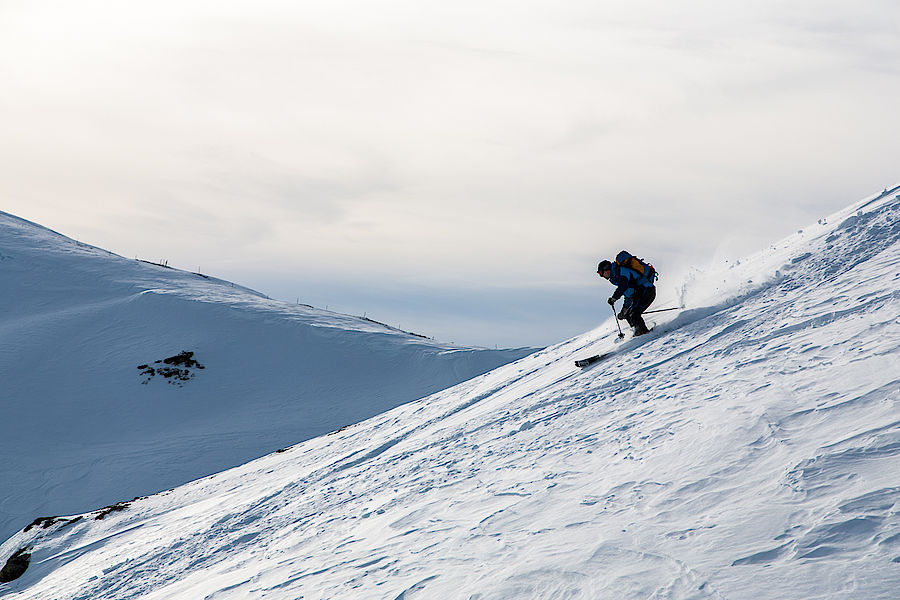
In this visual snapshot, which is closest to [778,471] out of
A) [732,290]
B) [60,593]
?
[732,290]

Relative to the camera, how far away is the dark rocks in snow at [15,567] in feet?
41.8

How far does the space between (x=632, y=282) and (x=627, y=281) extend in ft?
0.30

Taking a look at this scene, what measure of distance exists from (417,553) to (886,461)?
13.6 feet

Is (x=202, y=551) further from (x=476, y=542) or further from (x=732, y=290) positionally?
(x=732, y=290)

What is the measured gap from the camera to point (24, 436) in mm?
21141

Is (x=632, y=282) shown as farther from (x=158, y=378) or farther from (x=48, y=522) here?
(x=158, y=378)

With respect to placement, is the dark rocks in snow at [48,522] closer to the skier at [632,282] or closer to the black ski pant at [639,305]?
the skier at [632,282]

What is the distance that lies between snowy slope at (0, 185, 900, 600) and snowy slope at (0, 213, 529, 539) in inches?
209

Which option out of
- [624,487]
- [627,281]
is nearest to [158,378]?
[627,281]

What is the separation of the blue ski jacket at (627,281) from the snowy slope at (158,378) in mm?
11653

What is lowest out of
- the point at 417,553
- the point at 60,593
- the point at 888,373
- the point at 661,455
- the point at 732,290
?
the point at 60,593

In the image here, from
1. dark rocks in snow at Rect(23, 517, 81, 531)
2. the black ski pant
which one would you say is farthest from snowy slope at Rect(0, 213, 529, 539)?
the black ski pant

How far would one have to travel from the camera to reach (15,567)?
13.0 meters

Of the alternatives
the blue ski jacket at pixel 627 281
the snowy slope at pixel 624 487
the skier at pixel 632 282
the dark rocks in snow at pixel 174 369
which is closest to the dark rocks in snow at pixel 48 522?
the snowy slope at pixel 624 487
